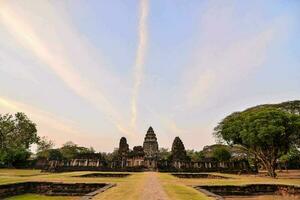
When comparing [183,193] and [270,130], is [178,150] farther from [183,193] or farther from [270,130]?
[183,193]

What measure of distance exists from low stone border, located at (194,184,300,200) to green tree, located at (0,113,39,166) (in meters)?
43.2

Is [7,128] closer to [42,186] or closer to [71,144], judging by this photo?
[71,144]

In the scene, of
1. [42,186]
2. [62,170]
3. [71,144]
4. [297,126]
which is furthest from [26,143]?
[297,126]

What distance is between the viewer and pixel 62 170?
130 feet

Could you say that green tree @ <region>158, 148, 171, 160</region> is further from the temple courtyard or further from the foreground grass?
the foreground grass

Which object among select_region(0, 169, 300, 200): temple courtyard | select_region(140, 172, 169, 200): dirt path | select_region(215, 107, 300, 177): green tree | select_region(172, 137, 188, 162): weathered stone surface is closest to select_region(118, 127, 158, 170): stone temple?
select_region(172, 137, 188, 162): weathered stone surface

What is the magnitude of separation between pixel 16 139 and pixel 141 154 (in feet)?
82.4

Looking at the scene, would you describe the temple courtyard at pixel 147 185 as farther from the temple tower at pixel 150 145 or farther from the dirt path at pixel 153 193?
the temple tower at pixel 150 145

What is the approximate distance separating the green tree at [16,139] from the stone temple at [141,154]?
18.3 m

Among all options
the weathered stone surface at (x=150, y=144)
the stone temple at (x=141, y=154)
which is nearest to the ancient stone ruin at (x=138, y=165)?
the stone temple at (x=141, y=154)

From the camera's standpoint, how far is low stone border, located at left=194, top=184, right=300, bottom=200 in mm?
14798

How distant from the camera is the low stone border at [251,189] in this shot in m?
14.8

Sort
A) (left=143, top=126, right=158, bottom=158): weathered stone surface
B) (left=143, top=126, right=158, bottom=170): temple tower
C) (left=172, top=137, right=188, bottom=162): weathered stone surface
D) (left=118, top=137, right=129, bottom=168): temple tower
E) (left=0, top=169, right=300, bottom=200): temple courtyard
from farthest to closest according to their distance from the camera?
(left=143, top=126, right=158, bottom=158): weathered stone surface < (left=143, top=126, right=158, bottom=170): temple tower < (left=172, top=137, right=188, bottom=162): weathered stone surface < (left=118, top=137, right=129, bottom=168): temple tower < (left=0, top=169, right=300, bottom=200): temple courtyard

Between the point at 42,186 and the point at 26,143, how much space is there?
136ft
